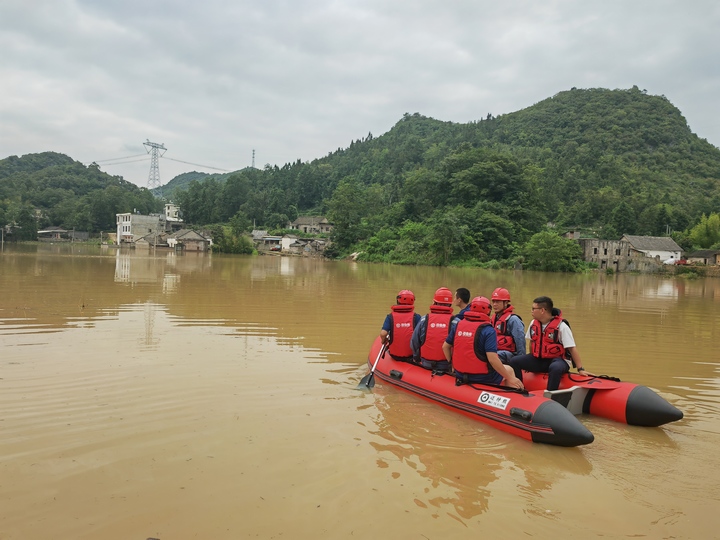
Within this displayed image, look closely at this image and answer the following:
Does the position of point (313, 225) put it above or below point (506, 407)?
above

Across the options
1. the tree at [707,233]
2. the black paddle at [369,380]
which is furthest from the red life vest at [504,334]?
the tree at [707,233]

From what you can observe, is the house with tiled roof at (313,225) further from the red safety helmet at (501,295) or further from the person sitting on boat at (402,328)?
the red safety helmet at (501,295)

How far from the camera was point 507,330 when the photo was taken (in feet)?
24.4

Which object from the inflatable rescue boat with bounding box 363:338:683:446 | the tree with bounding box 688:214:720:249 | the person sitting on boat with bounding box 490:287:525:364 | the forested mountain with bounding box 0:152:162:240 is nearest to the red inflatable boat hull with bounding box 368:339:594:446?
the inflatable rescue boat with bounding box 363:338:683:446

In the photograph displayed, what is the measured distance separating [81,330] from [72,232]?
97.5 meters

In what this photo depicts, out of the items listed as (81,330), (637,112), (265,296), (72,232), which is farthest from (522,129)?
(81,330)

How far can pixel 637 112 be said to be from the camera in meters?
113

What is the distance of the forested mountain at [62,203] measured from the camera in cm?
8540

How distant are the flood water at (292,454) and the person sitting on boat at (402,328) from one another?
2.18 ft

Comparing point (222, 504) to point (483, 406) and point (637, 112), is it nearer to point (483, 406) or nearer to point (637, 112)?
point (483, 406)

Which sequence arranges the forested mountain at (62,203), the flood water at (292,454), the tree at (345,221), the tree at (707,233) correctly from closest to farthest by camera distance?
the flood water at (292,454), the tree at (707,233), the tree at (345,221), the forested mountain at (62,203)

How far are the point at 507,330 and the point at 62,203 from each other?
112m

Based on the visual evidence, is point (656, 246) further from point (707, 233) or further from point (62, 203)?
point (62, 203)

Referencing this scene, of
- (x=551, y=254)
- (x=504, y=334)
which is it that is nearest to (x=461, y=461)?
(x=504, y=334)
